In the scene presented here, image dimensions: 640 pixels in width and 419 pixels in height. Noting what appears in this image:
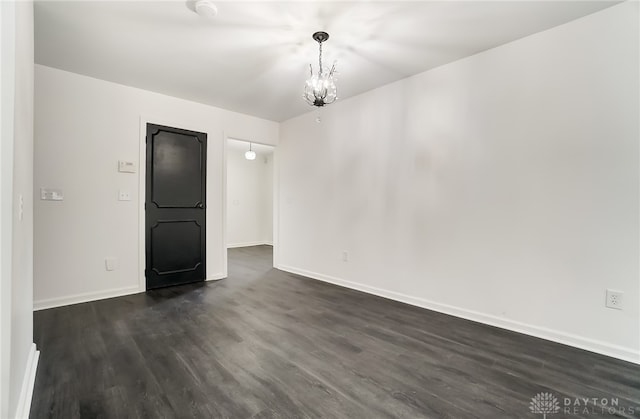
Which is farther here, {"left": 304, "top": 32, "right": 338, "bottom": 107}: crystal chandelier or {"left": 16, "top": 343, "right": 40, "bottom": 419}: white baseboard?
{"left": 304, "top": 32, "right": 338, "bottom": 107}: crystal chandelier

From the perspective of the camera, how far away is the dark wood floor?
158 centimetres

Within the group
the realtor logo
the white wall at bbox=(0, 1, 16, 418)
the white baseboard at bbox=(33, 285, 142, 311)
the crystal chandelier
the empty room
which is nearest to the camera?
the white wall at bbox=(0, 1, 16, 418)

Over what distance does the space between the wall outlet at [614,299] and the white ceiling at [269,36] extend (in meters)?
2.06

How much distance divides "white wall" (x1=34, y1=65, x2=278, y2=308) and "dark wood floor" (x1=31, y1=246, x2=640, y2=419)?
40 cm

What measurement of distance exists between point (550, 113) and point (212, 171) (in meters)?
3.86

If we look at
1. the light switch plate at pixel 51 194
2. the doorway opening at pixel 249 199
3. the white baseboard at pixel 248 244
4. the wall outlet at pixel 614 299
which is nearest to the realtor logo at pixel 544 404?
the wall outlet at pixel 614 299

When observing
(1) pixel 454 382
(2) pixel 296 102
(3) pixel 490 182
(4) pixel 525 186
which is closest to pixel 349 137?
(2) pixel 296 102

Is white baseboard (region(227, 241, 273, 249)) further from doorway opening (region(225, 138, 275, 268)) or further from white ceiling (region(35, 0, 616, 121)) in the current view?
white ceiling (region(35, 0, 616, 121))

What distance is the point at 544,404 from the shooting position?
1609 millimetres

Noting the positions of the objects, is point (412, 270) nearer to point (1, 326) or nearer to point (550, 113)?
point (550, 113)

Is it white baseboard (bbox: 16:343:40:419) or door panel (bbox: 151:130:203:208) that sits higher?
door panel (bbox: 151:130:203:208)

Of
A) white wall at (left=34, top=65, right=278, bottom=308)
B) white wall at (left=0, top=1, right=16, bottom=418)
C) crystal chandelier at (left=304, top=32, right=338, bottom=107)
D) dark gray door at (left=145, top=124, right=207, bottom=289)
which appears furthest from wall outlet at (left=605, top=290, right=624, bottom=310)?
white wall at (left=34, top=65, right=278, bottom=308)

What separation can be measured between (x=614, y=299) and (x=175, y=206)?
445 cm

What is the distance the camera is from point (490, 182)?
267 cm
